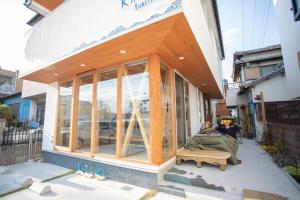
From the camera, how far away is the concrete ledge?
3719 millimetres

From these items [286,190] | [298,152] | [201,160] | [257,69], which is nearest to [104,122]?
[201,160]

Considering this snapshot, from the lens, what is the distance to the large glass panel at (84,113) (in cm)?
538

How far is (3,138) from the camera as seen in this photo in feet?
18.9

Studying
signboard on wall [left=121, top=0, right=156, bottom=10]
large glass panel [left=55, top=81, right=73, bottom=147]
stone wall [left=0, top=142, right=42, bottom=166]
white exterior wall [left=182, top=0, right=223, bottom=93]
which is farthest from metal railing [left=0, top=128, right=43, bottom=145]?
white exterior wall [left=182, top=0, right=223, bottom=93]

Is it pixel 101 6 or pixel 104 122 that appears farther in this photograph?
pixel 104 122

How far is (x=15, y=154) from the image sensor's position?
5.89m

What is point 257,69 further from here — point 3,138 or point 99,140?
point 3,138

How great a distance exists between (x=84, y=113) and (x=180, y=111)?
3.31m

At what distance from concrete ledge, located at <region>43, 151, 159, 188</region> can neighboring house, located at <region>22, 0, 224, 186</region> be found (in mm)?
24

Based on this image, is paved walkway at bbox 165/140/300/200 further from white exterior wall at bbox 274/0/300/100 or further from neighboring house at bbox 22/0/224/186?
white exterior wall at bbox 274/0/300/100

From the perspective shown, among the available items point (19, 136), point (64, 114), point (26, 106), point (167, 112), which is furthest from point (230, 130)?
point (26, 106)

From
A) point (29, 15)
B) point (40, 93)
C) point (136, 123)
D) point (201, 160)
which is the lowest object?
point (201, 160)

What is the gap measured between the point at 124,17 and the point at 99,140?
12.0 ft

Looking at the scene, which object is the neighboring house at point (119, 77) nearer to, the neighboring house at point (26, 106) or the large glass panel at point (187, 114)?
the large glass panel at point (187, 114)
